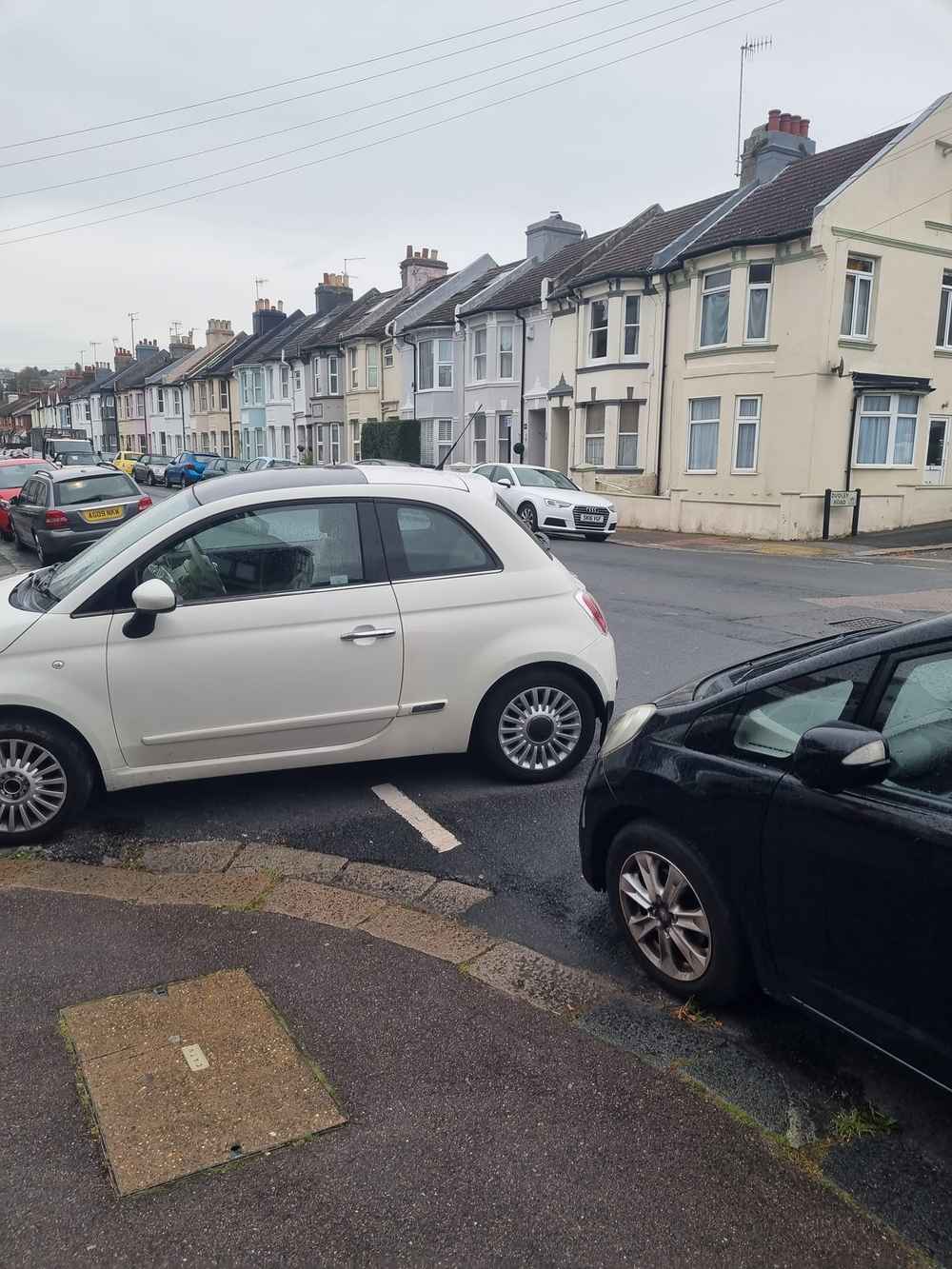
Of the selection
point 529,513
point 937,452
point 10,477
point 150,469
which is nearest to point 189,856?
point 529,513

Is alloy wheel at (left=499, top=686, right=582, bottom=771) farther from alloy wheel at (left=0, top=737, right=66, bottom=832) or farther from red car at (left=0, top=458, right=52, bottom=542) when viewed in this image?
red car at (left=0, top=458, right=52, bottom=542)

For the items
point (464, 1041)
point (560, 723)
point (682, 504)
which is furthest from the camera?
point (682, 504)

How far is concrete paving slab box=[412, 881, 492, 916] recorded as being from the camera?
171 inches

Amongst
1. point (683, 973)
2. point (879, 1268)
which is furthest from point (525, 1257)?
point (683, 973)

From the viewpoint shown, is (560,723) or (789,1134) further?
(560,723)

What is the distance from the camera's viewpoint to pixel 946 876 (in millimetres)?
2598

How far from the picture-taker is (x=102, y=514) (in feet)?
53.6

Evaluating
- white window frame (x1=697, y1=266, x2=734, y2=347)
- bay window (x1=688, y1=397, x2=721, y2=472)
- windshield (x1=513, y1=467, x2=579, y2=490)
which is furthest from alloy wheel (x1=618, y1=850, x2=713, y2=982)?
white window frame (x1=697, y1=266, x2=734, y2=347)

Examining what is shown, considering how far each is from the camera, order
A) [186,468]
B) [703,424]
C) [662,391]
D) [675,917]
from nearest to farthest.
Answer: [675,917] → [703,424] → [662,391] → [186,468]

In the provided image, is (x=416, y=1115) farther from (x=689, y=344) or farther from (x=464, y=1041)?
(x=689, y=344)

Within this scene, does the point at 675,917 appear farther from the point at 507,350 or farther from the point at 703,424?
the point at 507,350

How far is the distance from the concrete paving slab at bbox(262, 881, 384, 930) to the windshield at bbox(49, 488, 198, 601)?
6.39ft

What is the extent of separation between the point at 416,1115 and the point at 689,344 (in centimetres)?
2546

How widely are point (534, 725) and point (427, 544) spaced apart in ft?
3.99
